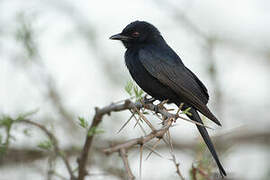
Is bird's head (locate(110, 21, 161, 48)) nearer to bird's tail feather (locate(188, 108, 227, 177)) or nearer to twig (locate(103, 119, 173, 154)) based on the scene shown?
bird's tail feather (locate(188, 108, 227, 177))

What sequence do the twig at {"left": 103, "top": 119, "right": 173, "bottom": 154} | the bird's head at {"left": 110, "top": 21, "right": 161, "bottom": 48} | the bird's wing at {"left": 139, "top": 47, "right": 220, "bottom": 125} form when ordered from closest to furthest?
the twig at {"left": 103, "top": 119, "right": 173, "bottom": 154}, the bird's wing at {"left": 139, "top": 47, "right": 220, "bottom": 125}, the bird's head at {"left": 110, "top": 21, "right": 161, "bottom": 48}

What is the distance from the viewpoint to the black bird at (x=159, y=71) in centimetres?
445

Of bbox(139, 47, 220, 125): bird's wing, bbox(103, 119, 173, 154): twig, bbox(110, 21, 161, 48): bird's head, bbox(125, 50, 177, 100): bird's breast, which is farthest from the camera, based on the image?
bbox(110, 21, 161, 48): bird's head

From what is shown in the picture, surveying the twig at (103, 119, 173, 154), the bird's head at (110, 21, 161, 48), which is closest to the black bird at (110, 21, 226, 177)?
the bird's head at (110, 21, 161, 48)

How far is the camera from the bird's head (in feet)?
17.3

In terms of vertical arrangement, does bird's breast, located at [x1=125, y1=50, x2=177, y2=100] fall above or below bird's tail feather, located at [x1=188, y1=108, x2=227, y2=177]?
above

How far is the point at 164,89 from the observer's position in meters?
4.62

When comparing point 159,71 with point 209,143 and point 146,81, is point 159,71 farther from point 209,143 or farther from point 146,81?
point 209,143

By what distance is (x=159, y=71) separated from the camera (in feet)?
15.6

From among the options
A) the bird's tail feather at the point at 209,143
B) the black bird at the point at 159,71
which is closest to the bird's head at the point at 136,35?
the black bird at the point at 159,71

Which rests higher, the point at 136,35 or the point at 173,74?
the point at 136,35

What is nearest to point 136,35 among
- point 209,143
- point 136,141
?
point 209,143

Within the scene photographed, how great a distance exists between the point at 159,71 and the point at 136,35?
0.72 meters

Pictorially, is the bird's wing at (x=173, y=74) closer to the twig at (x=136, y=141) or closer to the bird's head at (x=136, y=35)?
the bird's head at (x=136, y=35)
